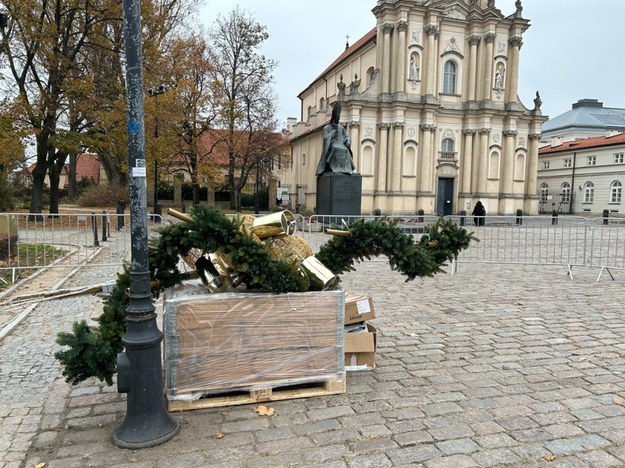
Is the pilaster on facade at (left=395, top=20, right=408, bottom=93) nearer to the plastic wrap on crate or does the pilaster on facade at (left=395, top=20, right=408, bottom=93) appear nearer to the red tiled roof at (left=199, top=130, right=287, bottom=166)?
the red tiled roof at (left=199, top=130, right=287, bottom=166)

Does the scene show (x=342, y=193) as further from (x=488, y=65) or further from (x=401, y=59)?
(x=488, y=65)

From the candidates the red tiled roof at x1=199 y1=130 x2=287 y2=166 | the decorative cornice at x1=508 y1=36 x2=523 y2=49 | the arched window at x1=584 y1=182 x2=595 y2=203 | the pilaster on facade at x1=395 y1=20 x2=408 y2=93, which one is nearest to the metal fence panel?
the red tiled roof at x1=199 y1=130 x2=287 y2=166

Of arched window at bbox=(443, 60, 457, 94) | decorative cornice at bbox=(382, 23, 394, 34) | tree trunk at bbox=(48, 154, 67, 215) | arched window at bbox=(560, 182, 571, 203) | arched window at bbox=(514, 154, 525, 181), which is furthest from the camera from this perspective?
arched window at bbox=(560, 182, 571, 203)

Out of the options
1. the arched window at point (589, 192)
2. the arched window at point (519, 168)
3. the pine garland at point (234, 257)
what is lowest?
the pine garland at point (234, 257)

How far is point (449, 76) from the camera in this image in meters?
39.2

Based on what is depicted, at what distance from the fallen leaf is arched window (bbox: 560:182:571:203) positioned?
59617mm

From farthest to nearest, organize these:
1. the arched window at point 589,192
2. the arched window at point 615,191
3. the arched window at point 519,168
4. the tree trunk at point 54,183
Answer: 1. the arched window at point 589,192
2. the arched window at point 615,191
3. the arched window at point 519,168
4. the tree trunk at point 54,183

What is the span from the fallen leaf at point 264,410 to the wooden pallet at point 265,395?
63mm

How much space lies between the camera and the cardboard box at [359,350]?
4.36m

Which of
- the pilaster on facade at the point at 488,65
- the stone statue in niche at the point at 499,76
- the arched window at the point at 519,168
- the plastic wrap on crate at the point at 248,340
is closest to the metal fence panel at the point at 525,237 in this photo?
the plastic wrap on crate at the point at 248,340

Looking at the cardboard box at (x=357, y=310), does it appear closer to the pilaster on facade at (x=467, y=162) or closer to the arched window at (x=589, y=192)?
the pilaster on facade at (x=467, y=162)

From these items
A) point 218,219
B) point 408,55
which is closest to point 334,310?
point 218,219

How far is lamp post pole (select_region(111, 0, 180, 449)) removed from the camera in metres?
3.10

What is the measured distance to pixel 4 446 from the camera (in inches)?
124
